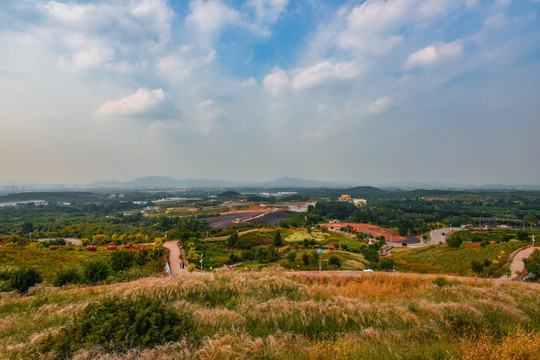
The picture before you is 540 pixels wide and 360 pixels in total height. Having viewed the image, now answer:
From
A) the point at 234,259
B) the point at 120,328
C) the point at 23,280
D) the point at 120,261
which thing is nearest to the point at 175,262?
the point at 234,259

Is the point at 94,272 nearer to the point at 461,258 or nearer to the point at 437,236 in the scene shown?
the point at 461,258

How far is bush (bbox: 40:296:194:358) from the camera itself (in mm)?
4578

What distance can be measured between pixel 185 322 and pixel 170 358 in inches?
58.4

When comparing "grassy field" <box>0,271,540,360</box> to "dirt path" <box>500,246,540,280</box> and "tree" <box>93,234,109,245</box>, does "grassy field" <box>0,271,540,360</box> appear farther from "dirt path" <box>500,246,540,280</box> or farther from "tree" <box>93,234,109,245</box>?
"tree" <box>93,234,109,245</box>

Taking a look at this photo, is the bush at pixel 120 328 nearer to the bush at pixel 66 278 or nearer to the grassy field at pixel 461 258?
the bush at pixel 66 278

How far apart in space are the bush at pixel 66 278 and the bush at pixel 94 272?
39 cm

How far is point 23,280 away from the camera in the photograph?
1109 cm

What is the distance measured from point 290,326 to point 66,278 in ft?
42.1

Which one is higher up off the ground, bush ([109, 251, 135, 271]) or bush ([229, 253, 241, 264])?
bush ([109, 251, 135, 271])

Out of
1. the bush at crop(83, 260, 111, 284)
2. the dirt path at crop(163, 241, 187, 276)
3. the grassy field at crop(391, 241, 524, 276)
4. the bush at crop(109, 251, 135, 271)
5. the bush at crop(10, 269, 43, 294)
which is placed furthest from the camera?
the grassy field at crop(391, 241, 524, 276)

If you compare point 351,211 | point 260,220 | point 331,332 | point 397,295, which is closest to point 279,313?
point 331,332

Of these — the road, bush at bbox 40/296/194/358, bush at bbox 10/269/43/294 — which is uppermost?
bush at bbox 40/296/194/358

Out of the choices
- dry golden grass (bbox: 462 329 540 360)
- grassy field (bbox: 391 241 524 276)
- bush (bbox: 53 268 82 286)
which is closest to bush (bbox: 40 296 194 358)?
dry golden grass (bbox: 462 329 540 360)

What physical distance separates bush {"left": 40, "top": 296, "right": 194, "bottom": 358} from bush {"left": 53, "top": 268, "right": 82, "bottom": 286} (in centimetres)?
951
